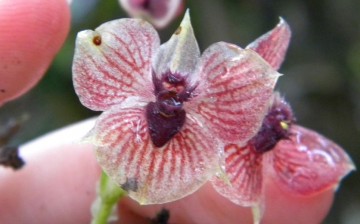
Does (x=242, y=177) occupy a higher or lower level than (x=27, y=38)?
lower

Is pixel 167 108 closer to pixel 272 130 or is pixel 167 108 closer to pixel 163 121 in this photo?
pixel 163 121

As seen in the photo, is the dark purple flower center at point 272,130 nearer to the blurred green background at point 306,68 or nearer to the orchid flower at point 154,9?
the orchid flower at point 154,9

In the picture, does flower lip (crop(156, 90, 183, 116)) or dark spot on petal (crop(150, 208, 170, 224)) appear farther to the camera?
dark spot on petal (crop(150, 208, 170, 224))

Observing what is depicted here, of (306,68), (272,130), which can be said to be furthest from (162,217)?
(306,68)

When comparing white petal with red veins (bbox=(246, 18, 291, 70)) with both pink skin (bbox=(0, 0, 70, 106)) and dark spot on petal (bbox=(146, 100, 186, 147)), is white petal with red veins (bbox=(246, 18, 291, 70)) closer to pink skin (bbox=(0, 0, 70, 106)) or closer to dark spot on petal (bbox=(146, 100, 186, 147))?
dark spot on petal (bbox=(146, 100, 186, 147))

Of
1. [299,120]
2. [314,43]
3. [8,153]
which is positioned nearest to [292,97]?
[299,120]

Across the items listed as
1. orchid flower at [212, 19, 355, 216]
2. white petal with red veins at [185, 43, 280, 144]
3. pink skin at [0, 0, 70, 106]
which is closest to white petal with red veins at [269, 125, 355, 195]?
orchid flower at [212, 19, 355, 216]

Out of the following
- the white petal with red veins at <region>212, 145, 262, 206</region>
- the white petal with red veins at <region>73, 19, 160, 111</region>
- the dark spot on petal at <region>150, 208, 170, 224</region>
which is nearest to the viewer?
the white petal with red veins at <region>73, 19, 160, 111</region>
